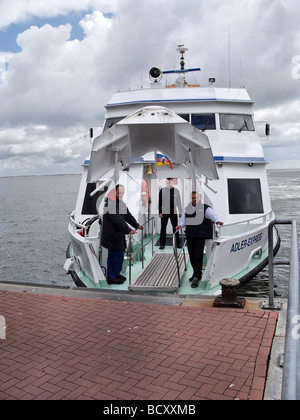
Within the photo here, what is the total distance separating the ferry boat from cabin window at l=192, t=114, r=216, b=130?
0.09ft

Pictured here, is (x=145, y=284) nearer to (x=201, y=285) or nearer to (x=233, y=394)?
(x=201, y=285)

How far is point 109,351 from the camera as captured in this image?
3.92 metres

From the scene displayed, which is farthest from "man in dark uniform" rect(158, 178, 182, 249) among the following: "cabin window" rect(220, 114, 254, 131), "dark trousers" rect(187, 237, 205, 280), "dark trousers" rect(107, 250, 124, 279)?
"cabin window" rect(220, 114, 254, 131)

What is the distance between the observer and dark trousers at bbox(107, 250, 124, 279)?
6.77 m

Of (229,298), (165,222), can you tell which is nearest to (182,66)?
(165,222)

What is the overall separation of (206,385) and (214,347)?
2.29 ft

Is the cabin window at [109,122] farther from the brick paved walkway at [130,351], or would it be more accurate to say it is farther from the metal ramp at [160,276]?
the brick paved walkway at [130,351]

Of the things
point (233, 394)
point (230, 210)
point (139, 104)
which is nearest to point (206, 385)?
point (233, 394)

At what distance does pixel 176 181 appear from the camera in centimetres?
1023

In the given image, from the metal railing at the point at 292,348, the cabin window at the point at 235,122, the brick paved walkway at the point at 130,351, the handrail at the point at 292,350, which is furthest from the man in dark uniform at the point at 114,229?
the cabin window at the point at 235,122

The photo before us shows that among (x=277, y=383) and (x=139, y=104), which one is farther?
(x=139, y=104)
